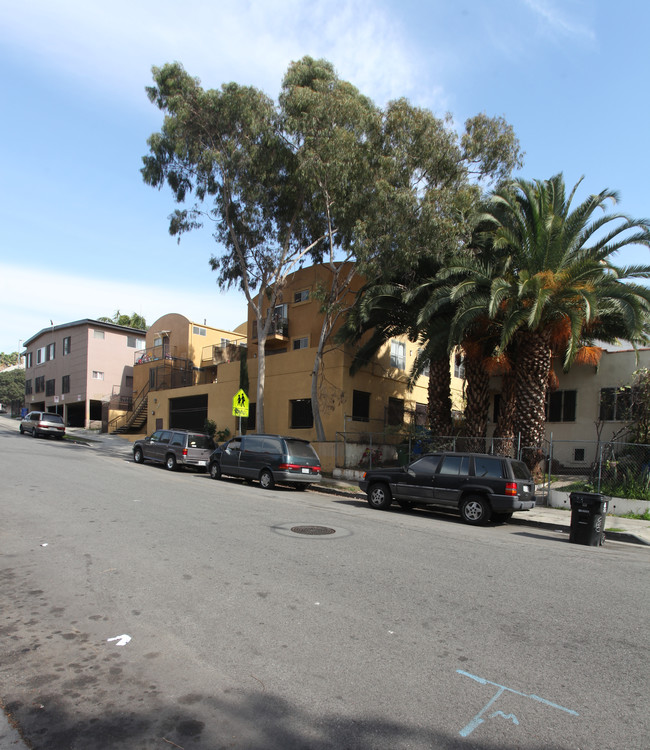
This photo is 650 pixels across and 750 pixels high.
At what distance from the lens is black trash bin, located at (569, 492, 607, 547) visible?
34.9 feet

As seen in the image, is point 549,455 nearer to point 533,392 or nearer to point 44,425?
point 533,392

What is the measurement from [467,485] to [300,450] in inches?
258

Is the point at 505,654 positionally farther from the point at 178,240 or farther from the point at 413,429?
the point at 178,240

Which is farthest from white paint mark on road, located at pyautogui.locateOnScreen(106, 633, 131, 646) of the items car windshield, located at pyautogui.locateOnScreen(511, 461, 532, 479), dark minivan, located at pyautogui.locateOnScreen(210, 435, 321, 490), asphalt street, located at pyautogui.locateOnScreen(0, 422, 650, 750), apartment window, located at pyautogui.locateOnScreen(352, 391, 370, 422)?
apartment window, located at pyautogui.locateOnScreen(352, 391, 370, 422)

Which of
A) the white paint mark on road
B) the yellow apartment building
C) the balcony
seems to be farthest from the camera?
the balcony

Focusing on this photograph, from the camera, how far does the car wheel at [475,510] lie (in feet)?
40.0

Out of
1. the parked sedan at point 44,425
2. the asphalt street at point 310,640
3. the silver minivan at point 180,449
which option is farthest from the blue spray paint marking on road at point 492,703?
the parked sedan at point 44,425

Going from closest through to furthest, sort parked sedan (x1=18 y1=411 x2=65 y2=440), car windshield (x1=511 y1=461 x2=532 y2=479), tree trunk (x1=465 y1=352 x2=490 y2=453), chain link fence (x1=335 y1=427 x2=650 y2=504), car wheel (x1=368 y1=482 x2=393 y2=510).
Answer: car windshield (x1=511 y1=461 x2=532 y2=479)
car wheel (x1=368 y1=482 x2=393 y2=510)
chain link fence (x1=335 y1=427 x2=650 y2=504)
tree trunk (x1=465 y1=352 x2=490 y2=453)
parked sedan (x1=18 y1=411 x2=65 y2=440)

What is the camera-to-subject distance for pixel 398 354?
27.7m

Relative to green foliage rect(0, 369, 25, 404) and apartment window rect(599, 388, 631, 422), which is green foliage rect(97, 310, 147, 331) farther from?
apartment window rect(599, 388, 631, 422)

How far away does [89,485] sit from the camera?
1404 centimetres

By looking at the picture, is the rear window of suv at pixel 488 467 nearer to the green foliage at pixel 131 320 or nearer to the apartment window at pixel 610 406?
the apartment window at pixel 610 406

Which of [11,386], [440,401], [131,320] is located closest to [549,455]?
[440,401]

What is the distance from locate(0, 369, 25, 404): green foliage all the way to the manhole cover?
71.5 metres
